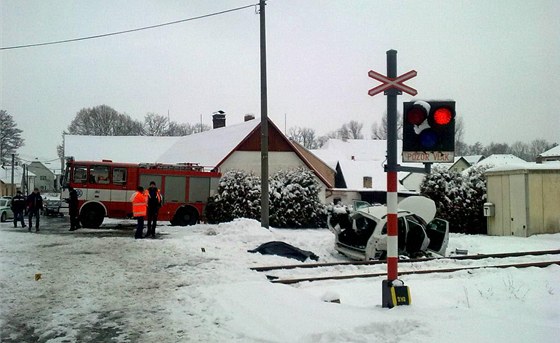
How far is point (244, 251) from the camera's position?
12531mm

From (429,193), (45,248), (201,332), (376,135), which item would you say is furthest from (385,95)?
(376,135)

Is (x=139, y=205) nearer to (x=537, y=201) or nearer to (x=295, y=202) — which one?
(x=295, y=202)

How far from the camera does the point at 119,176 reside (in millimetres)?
20859

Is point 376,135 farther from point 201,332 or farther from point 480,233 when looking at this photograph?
point 201,332

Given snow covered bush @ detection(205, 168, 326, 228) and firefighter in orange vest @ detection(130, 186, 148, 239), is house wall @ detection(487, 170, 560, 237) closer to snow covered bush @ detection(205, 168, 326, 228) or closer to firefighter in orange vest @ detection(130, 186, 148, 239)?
snow covered bush @ detection(205, 168, 326, 228)

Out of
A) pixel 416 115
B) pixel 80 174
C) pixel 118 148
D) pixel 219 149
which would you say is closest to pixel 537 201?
pixel 416 115

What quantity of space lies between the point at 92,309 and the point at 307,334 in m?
3.22

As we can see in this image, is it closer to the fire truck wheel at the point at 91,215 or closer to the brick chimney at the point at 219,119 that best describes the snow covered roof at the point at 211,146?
the brick chimney at the point at 219,119

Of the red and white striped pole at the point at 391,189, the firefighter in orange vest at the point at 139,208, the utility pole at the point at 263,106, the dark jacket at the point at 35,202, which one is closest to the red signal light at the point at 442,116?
the red and white striped pole at the point at 391,189

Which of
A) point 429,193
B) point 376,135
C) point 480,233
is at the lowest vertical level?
point 480,233

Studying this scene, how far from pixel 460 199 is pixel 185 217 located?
12732 millimetres

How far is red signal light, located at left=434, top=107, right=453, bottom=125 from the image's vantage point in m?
6.48

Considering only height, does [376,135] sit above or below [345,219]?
above

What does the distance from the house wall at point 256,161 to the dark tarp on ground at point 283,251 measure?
1503 centimetres
